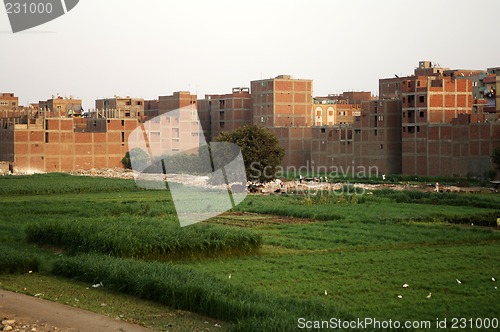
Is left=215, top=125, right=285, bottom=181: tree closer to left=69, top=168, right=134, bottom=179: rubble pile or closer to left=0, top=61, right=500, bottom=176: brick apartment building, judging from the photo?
left=0, top=61, right=500, bottom=176: brick apartment building

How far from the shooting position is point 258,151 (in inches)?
→ 2429

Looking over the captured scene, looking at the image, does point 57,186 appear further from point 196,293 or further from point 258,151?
point 196,293

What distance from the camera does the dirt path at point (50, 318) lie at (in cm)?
1661

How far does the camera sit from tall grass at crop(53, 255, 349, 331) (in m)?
16.3

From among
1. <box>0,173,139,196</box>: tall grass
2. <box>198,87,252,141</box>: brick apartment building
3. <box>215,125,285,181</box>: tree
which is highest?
<box>198,87,252,141</box>: brick apartment building

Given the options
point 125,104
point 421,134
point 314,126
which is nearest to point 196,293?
point 421,134

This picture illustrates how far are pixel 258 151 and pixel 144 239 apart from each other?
117ft

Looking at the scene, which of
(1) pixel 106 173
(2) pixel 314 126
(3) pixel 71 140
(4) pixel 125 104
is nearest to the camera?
(1) pixel 106 173

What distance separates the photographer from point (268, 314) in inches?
639

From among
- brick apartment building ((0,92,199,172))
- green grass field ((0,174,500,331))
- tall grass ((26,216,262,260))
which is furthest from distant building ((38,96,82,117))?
tall grass ((26,216,262,260))

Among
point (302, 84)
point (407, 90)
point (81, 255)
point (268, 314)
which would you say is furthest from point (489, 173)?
point (268, 314)

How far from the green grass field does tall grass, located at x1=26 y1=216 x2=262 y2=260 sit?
0.04 meters

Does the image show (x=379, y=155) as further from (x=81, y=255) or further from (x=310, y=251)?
(x=81, y=255)

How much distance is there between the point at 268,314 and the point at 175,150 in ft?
279
